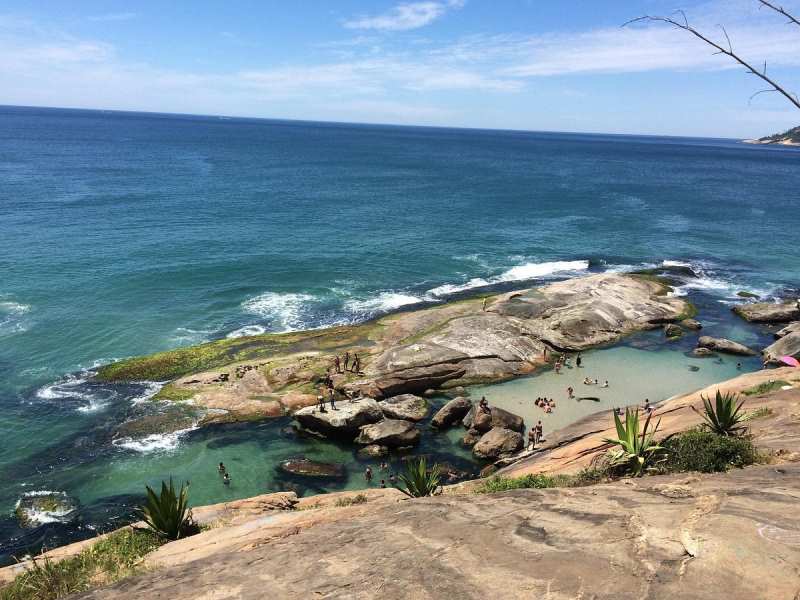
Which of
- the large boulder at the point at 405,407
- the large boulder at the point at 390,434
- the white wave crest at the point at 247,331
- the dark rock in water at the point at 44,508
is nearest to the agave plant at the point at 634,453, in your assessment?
the large boulder at the point at 390,434

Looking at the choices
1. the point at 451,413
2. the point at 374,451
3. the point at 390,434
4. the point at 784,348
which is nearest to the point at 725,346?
the point at 784,348

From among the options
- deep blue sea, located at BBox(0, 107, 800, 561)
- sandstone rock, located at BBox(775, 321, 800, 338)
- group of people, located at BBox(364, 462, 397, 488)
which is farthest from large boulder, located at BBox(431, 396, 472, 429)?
sandstone rock, located at BBox(775, 321, 800, 338)

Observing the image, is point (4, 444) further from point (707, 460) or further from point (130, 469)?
Answer: point (707, 460)

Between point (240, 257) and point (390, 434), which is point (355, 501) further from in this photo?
point (240, 257)

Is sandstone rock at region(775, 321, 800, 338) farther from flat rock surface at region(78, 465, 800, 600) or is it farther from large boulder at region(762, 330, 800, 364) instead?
flat rock surface at region(78, 465, 800, 600)

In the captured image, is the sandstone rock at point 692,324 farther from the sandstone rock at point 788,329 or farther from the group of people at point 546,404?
the group of people at point 546,404

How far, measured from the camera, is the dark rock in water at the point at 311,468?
1070 inches

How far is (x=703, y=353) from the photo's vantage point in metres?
39.9

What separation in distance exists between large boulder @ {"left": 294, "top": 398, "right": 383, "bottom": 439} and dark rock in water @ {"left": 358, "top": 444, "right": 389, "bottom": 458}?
1581 mm

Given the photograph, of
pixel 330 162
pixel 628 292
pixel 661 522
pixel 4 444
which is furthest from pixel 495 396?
pixel 330 162

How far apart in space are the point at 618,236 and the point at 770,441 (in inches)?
2638

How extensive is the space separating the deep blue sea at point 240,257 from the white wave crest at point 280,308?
247 millimetres

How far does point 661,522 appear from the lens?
8656 mm

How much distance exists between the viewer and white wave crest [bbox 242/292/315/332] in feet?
151
